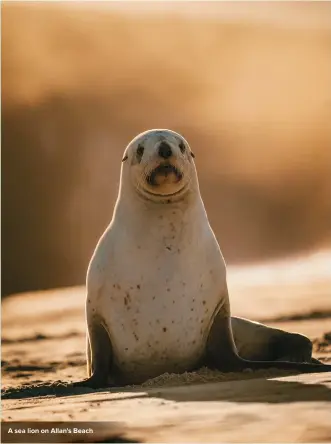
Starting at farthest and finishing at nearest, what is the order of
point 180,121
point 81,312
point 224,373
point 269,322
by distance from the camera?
point 81,312, point 269,322, point 180,121, point 224,373

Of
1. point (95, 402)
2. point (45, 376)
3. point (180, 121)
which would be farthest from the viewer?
point (180, 121)

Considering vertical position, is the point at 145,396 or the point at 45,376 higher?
the point at 45,376

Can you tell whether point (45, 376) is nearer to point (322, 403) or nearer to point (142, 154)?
point (142, 154)

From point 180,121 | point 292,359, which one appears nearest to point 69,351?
point 180,121

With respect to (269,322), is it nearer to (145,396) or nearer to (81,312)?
(81,312)

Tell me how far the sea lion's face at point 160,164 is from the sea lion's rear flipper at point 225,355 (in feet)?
2.86

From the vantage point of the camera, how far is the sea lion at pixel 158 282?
655 cm

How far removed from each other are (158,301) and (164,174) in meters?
0.78

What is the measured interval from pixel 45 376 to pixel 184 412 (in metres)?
4.77

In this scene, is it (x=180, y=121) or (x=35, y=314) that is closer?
(x=180, y=121)

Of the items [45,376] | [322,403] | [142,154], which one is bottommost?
[322,403]

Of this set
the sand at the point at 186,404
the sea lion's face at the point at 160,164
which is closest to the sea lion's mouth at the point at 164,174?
the sea lion's face at the point at 160,164

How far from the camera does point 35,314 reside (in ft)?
44.9
